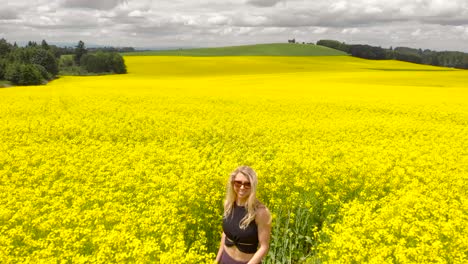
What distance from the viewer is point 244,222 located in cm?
508

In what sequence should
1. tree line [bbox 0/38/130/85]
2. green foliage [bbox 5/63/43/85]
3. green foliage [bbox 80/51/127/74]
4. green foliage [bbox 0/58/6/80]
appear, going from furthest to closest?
green foliage [bbox 80/51/127/74] < green foliage [bbox 0/58/6/80] < tree line [bbox 0/38/130/85] < green foliage [bbox 5/63/43/85]

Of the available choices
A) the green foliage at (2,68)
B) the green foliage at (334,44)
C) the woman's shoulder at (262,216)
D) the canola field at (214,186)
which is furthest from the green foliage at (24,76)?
the green foliage at (334,44)

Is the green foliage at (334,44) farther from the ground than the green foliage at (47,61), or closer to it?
farther from the ground

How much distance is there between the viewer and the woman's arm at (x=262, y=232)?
505 cm

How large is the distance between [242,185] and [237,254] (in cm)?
95

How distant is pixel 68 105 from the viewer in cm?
2147

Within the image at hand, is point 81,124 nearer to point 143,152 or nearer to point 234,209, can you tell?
point 143,152

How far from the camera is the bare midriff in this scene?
5254mm

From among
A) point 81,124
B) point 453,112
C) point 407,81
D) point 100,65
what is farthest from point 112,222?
point 100,65

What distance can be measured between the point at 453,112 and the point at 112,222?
1967cm

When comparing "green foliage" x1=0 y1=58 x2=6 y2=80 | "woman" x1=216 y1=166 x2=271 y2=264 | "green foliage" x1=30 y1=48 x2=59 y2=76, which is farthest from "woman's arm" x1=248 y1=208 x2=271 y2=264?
"green foliage" x1=30 y1=48 x2=59 y2=76

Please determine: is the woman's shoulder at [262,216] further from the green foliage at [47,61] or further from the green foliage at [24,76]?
the green foliage at [47,61]

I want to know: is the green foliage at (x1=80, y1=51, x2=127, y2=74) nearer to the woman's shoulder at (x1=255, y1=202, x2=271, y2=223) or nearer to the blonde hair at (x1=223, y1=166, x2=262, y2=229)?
the blonde hair at (x1=223, y1=166, x2=262, y2=229)

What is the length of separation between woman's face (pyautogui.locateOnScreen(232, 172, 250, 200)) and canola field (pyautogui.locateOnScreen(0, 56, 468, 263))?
1001mm
